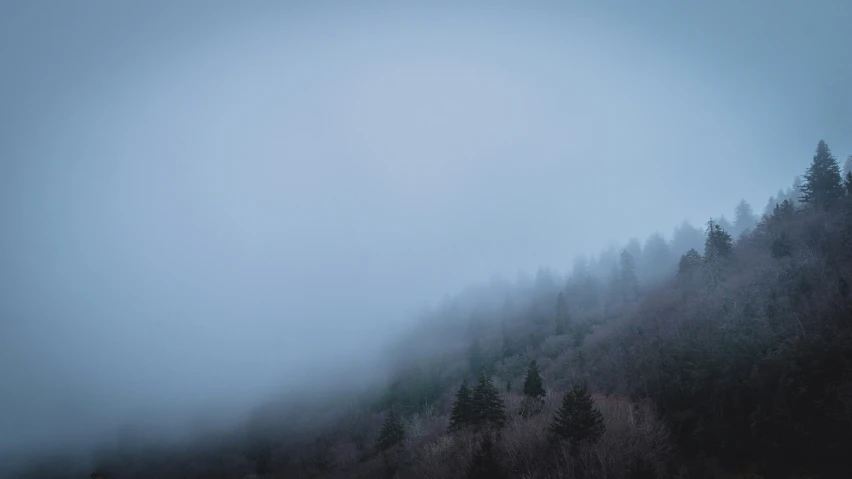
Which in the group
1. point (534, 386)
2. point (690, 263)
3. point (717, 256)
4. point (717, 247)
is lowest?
point (534, 386)

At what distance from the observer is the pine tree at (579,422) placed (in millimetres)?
21688

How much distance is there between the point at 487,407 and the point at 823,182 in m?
43.3

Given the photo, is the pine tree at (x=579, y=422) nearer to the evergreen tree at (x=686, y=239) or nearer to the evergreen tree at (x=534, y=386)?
the evergreen tree at (x=534, y=386)

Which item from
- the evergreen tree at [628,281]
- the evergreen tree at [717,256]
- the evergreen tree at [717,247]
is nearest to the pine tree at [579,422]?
the evergreen tree at [717,256]

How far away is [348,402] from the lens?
286ft

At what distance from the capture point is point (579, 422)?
72.0ft

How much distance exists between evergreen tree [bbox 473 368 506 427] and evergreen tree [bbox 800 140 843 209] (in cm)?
3899

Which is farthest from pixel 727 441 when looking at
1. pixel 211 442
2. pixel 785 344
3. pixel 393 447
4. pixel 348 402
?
pixel 211 442

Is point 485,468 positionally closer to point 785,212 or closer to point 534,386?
point 534,386

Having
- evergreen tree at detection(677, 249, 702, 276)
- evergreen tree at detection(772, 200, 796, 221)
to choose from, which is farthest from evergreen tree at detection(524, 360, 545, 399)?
evergreen tree at detection(772, 200, 796, 221)

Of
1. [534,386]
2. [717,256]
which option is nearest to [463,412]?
[534,386]

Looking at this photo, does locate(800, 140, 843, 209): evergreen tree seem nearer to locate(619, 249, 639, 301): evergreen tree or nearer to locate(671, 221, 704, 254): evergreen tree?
locate(619, 249, 639, 301): evergreen tree

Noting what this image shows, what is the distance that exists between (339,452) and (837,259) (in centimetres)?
7139

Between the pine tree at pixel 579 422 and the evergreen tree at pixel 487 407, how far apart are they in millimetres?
9081
